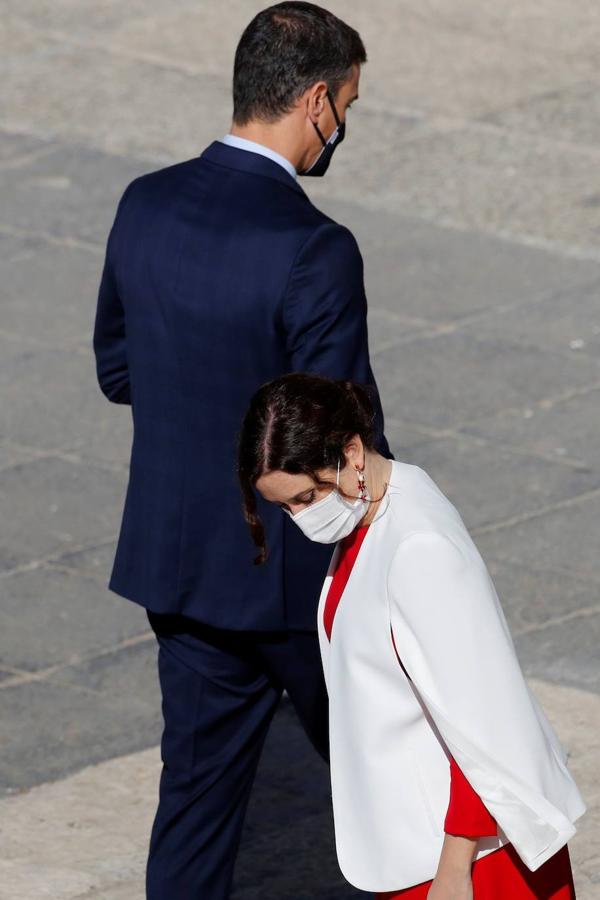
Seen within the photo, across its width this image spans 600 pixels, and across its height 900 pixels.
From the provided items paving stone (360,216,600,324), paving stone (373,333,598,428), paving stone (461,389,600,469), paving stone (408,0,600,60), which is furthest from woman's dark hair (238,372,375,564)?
paving stone (408,0,600,60)

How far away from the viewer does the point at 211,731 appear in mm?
3893

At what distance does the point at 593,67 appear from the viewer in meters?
11.5

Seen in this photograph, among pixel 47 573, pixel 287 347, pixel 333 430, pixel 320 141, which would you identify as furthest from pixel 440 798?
pixel 47 573

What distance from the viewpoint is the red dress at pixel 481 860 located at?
115 inches

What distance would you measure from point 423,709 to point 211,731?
3.28 feet

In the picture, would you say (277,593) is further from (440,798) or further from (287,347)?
(440,798)

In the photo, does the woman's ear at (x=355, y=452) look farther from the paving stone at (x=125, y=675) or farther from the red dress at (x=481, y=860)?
the paving stone at (x=125, y=675)

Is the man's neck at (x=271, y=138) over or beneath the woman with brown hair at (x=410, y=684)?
over

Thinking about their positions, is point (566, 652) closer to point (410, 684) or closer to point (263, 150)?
point (263, 150)

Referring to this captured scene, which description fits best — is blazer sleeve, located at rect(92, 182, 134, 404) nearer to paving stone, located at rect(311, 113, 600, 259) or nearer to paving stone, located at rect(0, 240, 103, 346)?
paving stone, located at rect(0, 240, 103, 346)

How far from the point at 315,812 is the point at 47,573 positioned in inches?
65.8

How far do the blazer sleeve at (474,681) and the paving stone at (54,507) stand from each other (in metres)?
3.54

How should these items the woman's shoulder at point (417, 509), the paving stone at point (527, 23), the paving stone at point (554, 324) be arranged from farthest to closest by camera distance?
the paving stone at point (527, 23), the paving stone at point (554, 324), the woman's shoulder at point (417, 509)

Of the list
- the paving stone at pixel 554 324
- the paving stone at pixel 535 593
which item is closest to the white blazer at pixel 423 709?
the paving stone at pixel 535 593
